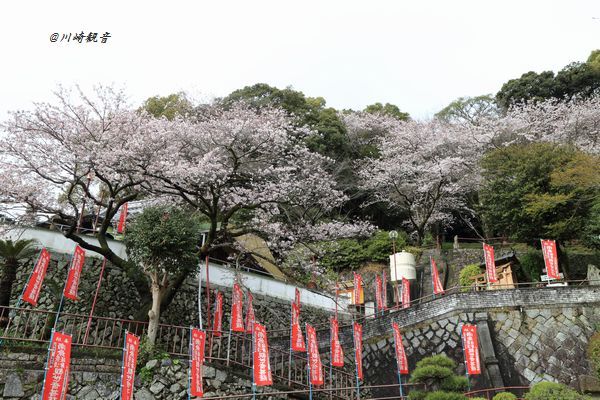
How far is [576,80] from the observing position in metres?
34.9

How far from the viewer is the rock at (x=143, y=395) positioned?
39.9 feet

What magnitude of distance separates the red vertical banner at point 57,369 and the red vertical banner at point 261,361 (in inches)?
181

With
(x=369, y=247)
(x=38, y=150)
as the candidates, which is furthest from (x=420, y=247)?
(x=38, y=150)

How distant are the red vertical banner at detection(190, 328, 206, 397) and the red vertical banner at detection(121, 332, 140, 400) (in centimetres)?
138

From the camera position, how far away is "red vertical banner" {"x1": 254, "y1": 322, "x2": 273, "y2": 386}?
12378mm

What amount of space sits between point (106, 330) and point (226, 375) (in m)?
4.46

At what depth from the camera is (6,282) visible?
1345 centimetres

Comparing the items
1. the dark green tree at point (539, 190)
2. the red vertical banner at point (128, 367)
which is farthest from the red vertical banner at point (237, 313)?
the dark green tree at point (539, 190)

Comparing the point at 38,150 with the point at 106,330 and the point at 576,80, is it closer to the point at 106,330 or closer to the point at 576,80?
the point at 106,330

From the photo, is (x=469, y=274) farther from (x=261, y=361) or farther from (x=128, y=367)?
(x=128, y=367)

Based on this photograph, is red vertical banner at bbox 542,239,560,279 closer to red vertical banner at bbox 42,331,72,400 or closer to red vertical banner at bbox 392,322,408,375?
red vertical banner at bbox 392,322,408,375

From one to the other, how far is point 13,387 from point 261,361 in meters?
5.88

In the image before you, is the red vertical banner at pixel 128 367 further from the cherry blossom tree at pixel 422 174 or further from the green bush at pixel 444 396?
the cherry blossom tree at pixel 422 174

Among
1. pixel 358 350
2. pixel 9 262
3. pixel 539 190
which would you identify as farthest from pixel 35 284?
pixel 539 190
